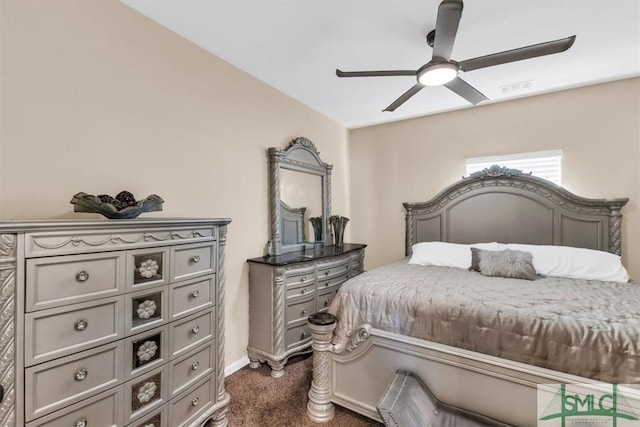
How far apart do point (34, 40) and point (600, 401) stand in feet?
11.0

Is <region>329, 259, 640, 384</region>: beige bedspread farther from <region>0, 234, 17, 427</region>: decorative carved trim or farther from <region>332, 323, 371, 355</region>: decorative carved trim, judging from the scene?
<region>0, 234, 17, 427</region>: decorative carved trim

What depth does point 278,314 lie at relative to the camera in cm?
247

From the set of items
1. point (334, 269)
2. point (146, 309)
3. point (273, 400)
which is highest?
point (146, 309)

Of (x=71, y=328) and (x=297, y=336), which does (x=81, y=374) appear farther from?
(x=297, y=336)

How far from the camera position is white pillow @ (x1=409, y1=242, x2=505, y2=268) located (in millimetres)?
2945

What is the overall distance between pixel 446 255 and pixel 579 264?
110 cm

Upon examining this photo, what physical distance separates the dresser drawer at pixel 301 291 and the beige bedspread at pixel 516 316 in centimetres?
59

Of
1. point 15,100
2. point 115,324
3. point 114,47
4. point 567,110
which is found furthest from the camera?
point 567,110

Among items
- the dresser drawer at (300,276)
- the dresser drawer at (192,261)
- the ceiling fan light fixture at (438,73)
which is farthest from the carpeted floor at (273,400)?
the ceiling fan light fixture at (438,73)

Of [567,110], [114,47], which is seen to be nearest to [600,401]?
[567,110]

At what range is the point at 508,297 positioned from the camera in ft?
5.99

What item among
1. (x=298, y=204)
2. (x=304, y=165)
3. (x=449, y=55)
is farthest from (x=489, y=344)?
(x=304, y=165)

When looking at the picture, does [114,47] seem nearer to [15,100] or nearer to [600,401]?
[15,100]

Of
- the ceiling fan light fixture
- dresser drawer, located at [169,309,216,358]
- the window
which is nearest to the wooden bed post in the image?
dresser drawer, located at [169,309,216,358]
